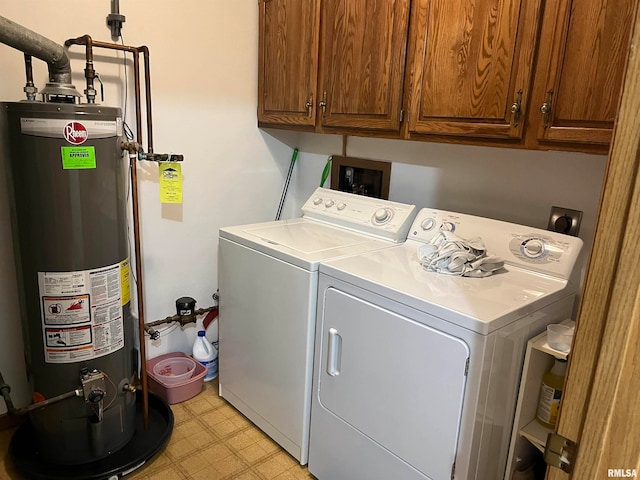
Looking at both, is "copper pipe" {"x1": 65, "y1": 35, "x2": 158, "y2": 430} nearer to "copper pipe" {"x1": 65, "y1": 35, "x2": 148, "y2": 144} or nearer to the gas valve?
"copper pipe" {"x1": 65, "y1": 35, "x2": 148, "y2": 144}

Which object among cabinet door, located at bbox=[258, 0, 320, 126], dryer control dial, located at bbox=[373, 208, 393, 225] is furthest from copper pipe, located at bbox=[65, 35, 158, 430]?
dryer control dial, located at bbox=[373, 208, 393, 225]

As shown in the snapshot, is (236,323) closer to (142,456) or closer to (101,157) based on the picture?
(142,456)

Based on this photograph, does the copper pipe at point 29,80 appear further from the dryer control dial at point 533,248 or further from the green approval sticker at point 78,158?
the dryer control dial at point 533,248

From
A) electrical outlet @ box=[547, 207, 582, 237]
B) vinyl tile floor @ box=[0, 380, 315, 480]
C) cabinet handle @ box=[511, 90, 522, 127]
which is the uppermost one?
cabinet handle @ box=[511, 90, 522, 127]

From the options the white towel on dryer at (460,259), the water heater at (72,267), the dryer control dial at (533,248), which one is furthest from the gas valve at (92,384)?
the dryer control dial at (533,248)

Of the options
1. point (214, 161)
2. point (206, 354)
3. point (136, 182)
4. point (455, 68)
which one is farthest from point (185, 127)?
point (455, 68)

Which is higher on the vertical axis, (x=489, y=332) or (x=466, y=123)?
(x=466, y=123)

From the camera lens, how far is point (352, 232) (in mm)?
2184

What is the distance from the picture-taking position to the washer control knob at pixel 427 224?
1.94 metres

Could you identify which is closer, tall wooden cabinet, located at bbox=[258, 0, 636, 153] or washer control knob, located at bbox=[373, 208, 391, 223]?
tall wooden cabinet, located at bbox=[258, 0, 636, 153]

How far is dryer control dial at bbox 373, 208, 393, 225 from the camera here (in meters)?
2.08

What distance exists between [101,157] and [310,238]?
88cm

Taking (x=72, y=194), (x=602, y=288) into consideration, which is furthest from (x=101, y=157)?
(x=602, y=288)

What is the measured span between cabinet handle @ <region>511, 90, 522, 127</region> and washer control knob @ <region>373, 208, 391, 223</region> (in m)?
0.71
